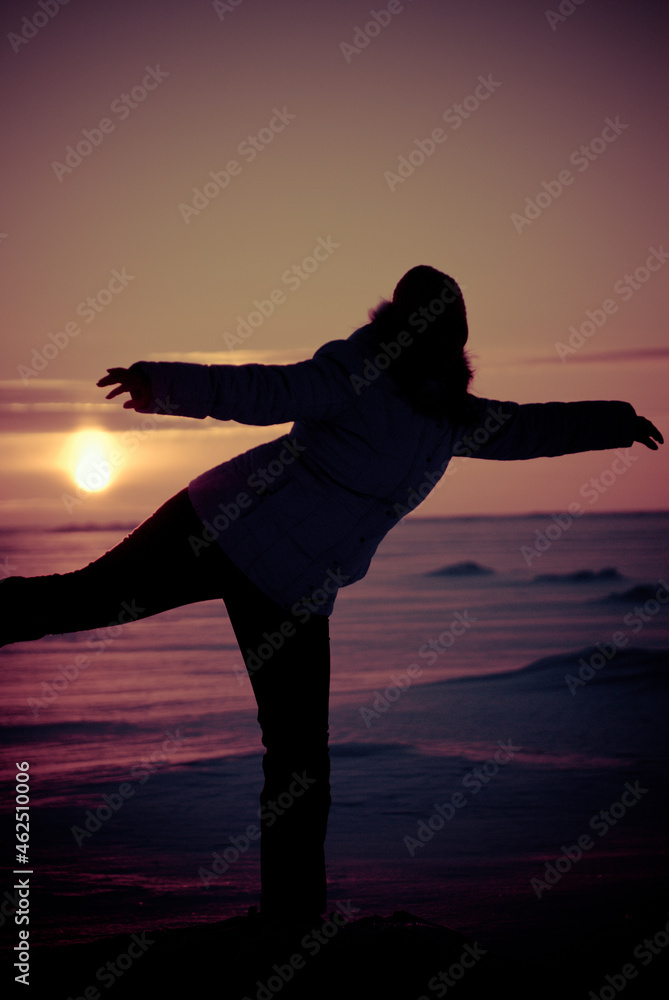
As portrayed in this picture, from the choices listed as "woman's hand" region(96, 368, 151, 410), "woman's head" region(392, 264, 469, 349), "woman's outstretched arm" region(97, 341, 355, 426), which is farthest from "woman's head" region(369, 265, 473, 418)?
"woman's hand" region(96, 368, 151, 410)

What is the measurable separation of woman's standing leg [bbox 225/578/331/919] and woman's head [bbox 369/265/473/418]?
798mm

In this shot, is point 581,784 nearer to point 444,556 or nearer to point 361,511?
point 361,511

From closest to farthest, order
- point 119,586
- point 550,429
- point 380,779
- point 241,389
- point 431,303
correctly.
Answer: point 241,389, point 431,303, point 119,586, point 550,429, point 380,779

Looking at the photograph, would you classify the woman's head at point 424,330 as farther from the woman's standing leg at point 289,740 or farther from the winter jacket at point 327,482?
the woman's standing leg at point 289,740

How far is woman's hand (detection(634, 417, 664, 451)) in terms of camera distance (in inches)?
133

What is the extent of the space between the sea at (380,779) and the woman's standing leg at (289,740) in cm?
109

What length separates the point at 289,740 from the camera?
2.99 meters

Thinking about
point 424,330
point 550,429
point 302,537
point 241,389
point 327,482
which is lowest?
point 302,537

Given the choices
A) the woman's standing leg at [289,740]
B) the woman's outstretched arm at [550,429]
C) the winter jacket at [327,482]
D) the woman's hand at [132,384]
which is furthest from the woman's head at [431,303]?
the woman's standing leg at [289,740]

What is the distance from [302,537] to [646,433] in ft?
4.50

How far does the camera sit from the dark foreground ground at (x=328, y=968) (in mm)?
2627

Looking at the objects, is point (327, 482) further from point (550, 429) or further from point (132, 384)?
point (550, 429)

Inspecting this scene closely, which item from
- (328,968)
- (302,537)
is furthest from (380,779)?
(302,537)

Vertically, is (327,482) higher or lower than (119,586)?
higher
